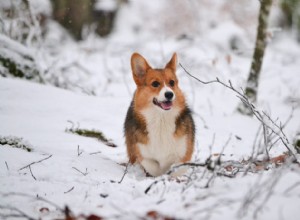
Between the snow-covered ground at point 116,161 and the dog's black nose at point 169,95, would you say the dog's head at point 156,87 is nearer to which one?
the dog's black nose at point 169,95

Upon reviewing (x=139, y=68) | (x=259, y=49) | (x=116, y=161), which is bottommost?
(x=116, y=161)

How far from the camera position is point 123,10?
26.4 metres

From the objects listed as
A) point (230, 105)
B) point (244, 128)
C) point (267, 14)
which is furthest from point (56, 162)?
point (230, 105)

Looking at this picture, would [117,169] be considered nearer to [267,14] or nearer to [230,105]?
[267,14]

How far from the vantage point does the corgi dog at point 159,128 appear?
13.7 feet

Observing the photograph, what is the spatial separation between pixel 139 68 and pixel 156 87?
16.7 inches

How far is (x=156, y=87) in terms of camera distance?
4.35 metres

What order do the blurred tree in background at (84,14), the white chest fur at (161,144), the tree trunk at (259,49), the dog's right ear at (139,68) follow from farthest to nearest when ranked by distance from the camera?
1. the blurred tree in background at (84,14)
2. the tree trunk at (259,49)
3. the dog's right ear at (139,68)
4. the white chest fur at (161,144)

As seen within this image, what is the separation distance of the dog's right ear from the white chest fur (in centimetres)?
49

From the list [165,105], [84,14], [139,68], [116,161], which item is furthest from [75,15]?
[165,105]

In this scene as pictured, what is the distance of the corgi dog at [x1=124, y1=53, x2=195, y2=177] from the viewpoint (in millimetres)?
4168

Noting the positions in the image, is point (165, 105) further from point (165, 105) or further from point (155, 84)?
point (155, 84)

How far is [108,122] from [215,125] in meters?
1.86

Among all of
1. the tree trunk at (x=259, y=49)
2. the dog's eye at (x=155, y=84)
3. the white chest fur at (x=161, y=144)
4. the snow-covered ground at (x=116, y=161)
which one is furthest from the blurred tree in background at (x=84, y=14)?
the white chest fur at (x=161, y=144)
